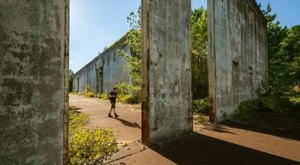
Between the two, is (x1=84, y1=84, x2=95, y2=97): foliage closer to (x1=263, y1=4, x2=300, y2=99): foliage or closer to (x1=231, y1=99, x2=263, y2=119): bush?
(x1=263, y1=4, x2=300, y2=99): foliage

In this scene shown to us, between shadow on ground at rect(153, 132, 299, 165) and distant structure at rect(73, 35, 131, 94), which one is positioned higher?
distant structure at rect(73, 35, 131, 94)

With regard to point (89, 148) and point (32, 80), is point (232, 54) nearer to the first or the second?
point (89, 148)

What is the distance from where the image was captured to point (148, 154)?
16.8 feet

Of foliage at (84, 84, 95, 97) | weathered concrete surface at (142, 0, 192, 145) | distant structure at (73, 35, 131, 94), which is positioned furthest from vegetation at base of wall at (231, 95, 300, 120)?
foliage at (84, 84, 95, 97)

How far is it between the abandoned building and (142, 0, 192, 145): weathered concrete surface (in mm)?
23

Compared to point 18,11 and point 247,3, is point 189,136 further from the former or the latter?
point 247,3

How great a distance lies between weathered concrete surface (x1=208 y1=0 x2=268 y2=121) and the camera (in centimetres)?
912

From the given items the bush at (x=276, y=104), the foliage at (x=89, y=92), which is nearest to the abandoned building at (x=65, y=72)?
the bush at (x=276, y=104)

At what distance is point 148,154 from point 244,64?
9.60 metres

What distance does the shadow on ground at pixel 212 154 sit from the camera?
484cm

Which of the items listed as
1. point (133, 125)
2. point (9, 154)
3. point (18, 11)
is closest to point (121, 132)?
point (133, 125)

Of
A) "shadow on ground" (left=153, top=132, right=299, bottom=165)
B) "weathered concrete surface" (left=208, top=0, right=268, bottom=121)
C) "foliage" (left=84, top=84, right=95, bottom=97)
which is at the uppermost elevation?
"weathered concrete surface" (left=208, top=0, right=268, bottom=121)

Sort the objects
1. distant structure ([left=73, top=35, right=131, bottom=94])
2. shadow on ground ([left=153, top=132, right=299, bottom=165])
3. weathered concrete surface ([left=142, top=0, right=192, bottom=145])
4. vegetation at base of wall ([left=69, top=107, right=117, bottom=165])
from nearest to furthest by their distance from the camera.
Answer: vegetation at base of wall ([left=69, top=107, right=117, bottom=165])
shadow on ground ([left=153, top=132, right=299, bottom=165])
weathered concrete surface ([left=142, top=0, right=192, bottom=145])
distant structure ([left=73, top=35, right=131, bottom=94])

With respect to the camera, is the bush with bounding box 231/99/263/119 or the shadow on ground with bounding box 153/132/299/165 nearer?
the shadow on ground with bounding box 153/132/299/165
